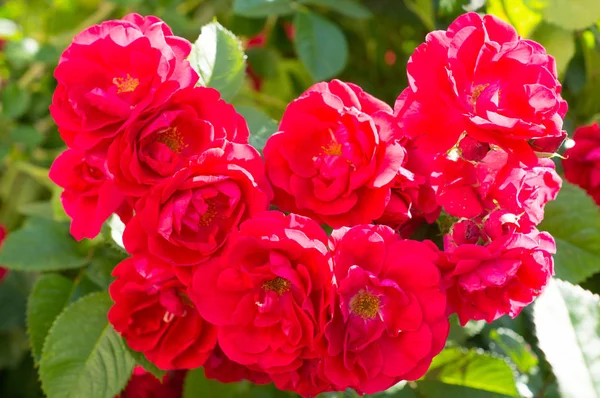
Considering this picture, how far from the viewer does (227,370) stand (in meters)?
0.70

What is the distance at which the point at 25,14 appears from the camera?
5.17 feet

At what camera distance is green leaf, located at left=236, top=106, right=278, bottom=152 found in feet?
2.55

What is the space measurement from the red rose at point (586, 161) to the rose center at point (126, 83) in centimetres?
56

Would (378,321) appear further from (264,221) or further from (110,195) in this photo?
(110,195)

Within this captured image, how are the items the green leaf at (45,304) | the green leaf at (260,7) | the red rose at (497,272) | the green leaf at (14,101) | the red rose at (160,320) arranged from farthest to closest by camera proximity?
1. the green leaf at (14,101)
2. the green leaf at (260,7)
3. the green leaf at (45,304)
4. the red rose at (160,320)
5. the red rose at (497,272)

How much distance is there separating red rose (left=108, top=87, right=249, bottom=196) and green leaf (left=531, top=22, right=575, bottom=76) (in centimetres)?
56

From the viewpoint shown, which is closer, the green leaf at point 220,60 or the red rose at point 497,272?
the red rose at point 497,272

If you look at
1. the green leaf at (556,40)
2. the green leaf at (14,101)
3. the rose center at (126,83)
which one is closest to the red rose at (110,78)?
the rose center at (126,83)

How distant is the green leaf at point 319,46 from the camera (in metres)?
1.15

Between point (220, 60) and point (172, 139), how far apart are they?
0.61 ft

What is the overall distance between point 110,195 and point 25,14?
1.15 meters

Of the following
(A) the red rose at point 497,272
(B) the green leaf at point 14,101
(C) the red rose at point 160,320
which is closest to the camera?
(A) the red rose at point 497,272

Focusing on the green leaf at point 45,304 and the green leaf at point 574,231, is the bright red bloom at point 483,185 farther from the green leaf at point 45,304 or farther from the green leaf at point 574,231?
the green leaf at point 45,304

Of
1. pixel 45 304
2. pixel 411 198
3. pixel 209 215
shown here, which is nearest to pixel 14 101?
pixel 45 304
